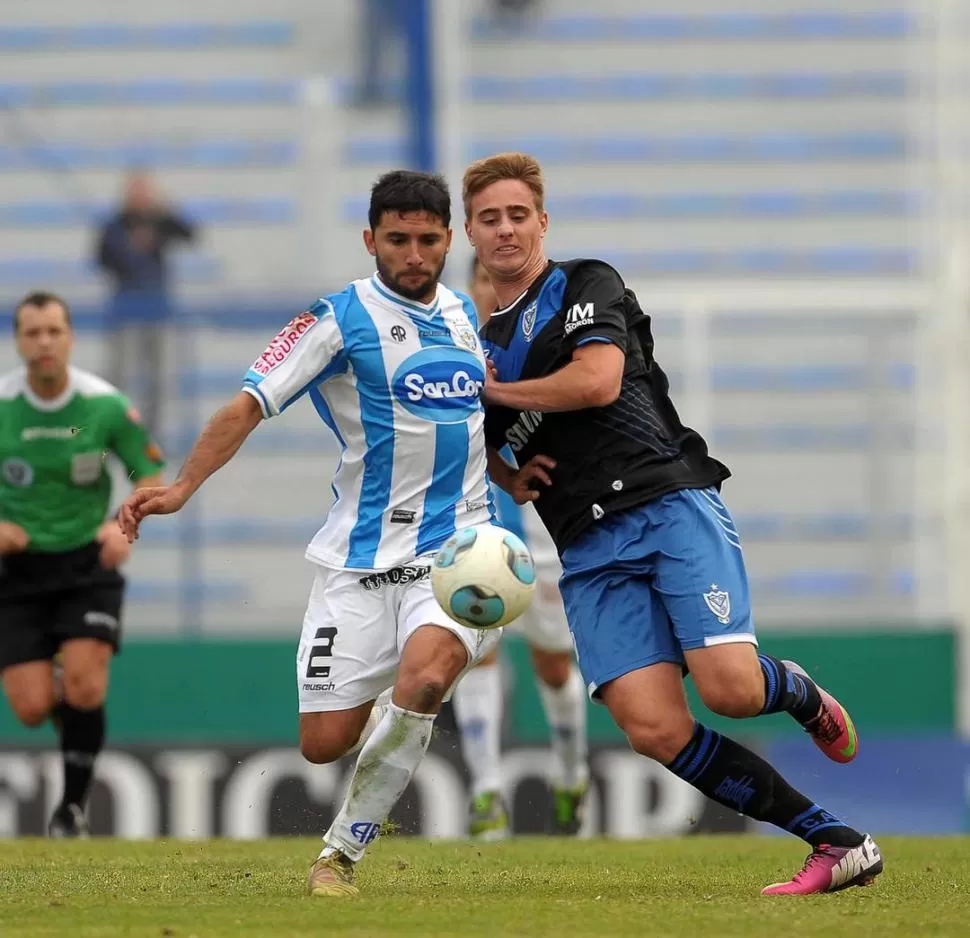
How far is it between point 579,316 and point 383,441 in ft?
2.56

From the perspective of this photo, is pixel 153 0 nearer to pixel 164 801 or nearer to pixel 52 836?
pixel 164 801

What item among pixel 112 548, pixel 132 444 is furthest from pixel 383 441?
pixel 132 444

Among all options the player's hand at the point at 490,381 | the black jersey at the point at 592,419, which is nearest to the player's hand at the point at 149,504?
the player's hand at the point at 490,381

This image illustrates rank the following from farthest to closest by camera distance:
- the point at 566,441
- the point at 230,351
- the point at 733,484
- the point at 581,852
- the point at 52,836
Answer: the point at 733,484, the point at 230,351, the point at 52,836, the point at 581,852, the point at 566,441

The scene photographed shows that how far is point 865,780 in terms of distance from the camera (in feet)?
39.3

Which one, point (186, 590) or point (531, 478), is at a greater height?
point (531, 478)

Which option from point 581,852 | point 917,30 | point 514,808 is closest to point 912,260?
point 917,30

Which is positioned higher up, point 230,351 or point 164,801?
point 230,351

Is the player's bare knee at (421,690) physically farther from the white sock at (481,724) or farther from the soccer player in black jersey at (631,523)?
the white sock at (481,724)

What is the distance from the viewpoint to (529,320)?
6.78 metres

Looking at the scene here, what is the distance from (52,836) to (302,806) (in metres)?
2.10

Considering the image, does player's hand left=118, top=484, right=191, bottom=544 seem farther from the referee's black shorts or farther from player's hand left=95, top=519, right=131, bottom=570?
the referee's black shorts

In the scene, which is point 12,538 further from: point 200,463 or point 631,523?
point 631,523

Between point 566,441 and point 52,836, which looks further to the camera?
point 52,836
